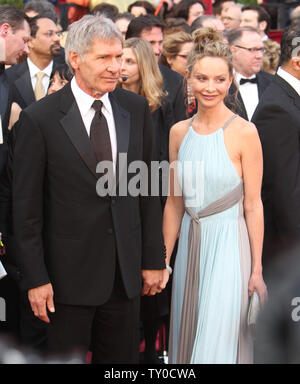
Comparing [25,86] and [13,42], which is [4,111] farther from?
[25,86]

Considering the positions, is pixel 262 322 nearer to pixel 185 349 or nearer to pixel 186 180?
pixel 185 349

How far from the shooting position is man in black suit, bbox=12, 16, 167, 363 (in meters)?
2.82

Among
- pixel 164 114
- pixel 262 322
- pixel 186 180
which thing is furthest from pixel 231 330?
pixel 164 114

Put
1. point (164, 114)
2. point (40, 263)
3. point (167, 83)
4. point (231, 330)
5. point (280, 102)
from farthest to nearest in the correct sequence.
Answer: point (167, 83), point (164, 114), point (280, 102), point (231, 330), point (40, 263)

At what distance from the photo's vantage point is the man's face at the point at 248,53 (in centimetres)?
568

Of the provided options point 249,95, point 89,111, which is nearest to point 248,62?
point 249,95

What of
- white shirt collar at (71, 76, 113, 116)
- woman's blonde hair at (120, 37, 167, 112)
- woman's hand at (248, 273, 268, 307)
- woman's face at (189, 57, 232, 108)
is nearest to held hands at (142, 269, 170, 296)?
woman's hand at (248, 273, 268, 307)

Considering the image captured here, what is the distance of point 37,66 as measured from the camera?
5453mm

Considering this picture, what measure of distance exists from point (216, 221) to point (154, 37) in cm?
269

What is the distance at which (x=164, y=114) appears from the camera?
183 inches

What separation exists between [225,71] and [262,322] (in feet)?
4.45

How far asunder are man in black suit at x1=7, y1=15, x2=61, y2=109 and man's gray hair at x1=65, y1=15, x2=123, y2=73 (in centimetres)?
184

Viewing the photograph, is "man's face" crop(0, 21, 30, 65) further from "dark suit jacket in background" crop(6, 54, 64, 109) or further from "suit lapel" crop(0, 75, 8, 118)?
A: "suit lapel" crop(0, 75, 8, 118)

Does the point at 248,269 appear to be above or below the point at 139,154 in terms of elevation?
below
